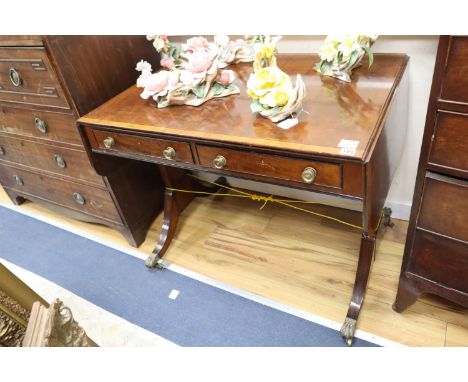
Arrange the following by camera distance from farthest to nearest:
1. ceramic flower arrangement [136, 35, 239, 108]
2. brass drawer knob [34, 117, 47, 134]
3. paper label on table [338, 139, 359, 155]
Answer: brass drawer knob [34, 117, 47, 134] < ceramic flower arrangement [136, 35, 239, 108] < paper label on table [338, 139, 359, 155]

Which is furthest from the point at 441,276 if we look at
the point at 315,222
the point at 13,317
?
the point at 13,317

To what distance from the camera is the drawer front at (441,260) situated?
3.05 feet

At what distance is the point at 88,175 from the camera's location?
155 centimetres

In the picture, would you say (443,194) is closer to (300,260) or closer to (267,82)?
(267,82)

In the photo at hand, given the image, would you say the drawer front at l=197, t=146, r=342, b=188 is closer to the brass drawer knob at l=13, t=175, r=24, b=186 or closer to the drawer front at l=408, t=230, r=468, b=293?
the drawer front at l=408, t=230, r=468, b=293

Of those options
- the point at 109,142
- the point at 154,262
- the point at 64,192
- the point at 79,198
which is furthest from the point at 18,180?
the point at 109,142

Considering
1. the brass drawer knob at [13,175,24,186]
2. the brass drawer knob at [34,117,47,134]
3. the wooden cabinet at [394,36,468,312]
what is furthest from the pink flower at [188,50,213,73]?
the brass drawer knob at [13,175,24,186]

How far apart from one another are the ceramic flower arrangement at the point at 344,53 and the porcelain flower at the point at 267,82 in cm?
26

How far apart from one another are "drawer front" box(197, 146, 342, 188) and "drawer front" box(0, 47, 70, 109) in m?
0.66

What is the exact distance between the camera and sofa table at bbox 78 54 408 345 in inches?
33.4

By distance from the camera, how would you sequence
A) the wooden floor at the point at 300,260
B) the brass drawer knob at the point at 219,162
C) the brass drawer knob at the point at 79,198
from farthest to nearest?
1. the brass drawer knob at the point at 79,198
2. the wooden floor at the point at 300,260
3. the brass drawer knob at the point at 219,162

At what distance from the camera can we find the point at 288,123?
3.05 ft

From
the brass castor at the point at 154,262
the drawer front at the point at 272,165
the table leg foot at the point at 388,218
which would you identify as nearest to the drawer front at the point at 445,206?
the drawer front at the point at 272,165

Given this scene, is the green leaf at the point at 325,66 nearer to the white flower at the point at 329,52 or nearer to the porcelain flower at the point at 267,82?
the white flower at the point at 329,52
